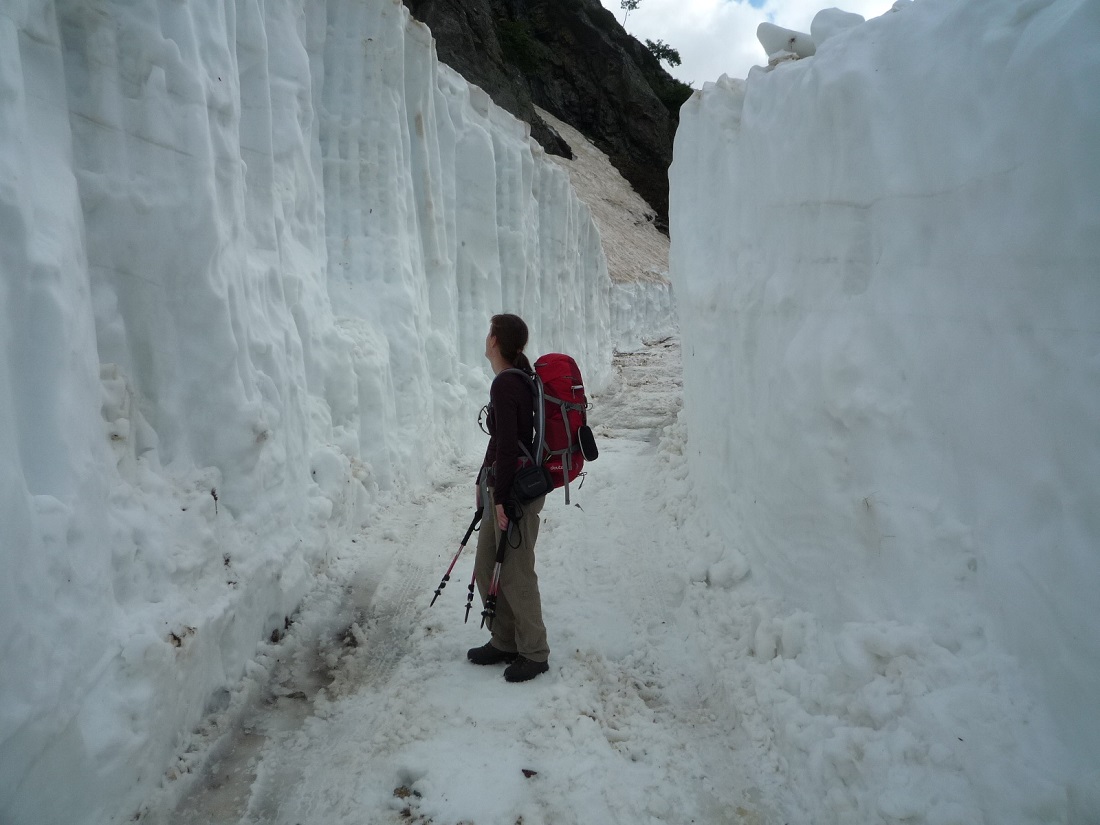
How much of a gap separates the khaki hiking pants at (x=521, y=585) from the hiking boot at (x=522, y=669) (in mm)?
25

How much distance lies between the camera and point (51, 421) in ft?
7.14

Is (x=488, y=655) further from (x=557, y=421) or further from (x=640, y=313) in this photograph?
(x=640, y=313)

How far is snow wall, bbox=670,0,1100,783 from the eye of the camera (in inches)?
75.6

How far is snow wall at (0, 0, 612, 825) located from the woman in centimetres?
110

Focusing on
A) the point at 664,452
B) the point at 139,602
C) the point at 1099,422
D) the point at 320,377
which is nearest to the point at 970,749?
the point at 1099,422

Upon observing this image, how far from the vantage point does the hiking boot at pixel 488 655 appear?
3.30 metres

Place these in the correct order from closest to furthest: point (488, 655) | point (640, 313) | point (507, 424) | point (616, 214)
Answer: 1. point (507, 424)
2. point (488, 655)
3. point (640, 313)
4. point (616, 214)

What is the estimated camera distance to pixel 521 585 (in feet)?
10.4

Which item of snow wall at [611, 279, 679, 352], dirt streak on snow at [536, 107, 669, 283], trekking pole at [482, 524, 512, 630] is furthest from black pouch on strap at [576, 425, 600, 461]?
dirt streak on snow at [536, 107, 669, 283]

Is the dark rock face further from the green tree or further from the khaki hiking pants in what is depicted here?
the khaki hiking pants

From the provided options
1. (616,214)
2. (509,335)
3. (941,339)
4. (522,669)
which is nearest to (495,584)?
(522,669)

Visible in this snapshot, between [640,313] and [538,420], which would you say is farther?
[640,313]

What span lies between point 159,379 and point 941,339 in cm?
307

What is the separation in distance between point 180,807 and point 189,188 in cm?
245
